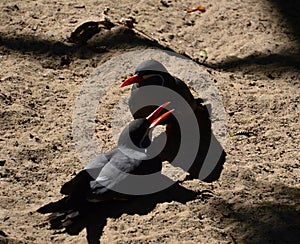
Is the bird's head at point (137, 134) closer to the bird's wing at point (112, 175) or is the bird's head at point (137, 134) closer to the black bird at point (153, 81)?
the bird's wing at point (112, 175)

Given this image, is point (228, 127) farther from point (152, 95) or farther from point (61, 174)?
point (61, 174)

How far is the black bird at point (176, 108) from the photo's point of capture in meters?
5.22

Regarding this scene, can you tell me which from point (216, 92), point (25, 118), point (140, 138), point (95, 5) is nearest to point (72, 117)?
point (25, 118)

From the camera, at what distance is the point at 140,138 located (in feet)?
16.1

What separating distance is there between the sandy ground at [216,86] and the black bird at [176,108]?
7.7 inches

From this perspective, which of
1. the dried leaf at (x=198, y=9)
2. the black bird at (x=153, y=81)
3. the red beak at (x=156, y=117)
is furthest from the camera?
the dried leaf at (x=198, y=9)

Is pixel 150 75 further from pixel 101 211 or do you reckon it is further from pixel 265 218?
pixel 265 218

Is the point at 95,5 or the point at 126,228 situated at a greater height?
the point at 95,5

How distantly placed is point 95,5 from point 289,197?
10.00 ft

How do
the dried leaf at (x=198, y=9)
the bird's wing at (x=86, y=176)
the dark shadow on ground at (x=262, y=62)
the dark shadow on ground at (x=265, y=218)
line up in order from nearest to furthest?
the dark shadow on ground at (x=265, y=218)
the bird's wing at (x=86, y=176)
the dark shadow on ground at (x=262, y=62)
the dried leaf at (x=198, y=9)

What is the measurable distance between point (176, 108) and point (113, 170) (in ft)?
3.13

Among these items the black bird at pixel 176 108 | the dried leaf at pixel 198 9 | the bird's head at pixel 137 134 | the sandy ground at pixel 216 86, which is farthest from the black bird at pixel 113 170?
the dried leaf at pixel 198 9

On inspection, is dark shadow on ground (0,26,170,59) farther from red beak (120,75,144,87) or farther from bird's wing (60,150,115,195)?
bird's wing (60,150,115,195)

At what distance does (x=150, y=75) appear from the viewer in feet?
17.9
